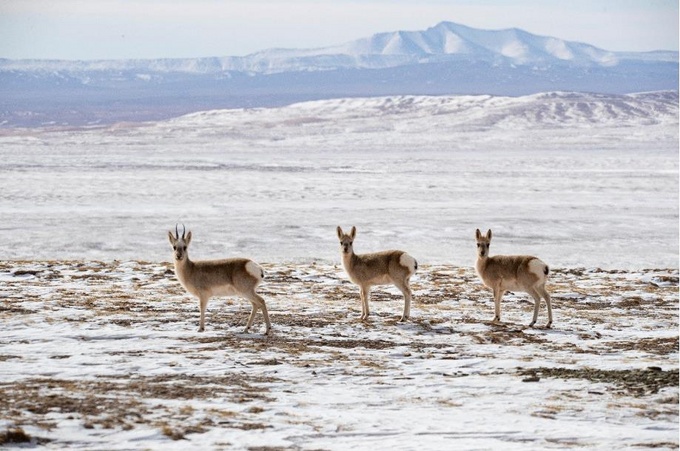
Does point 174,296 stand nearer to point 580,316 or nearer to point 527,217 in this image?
point 580,316

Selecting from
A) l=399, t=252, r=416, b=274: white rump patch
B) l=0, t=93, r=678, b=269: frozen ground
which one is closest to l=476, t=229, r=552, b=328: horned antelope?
l=399, t=252, r=416, b=274: white rump patch

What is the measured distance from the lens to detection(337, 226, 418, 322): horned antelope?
13.2 m

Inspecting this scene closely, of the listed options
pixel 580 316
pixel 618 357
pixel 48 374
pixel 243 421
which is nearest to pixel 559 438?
pixel 243 421

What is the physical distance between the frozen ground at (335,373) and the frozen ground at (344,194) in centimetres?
961

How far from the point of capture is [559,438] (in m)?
7.77

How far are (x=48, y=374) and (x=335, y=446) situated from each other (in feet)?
11.9

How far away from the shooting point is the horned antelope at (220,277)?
1198 cm

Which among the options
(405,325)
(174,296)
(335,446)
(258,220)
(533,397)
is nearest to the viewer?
(335,446)

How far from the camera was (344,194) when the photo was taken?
128 ft

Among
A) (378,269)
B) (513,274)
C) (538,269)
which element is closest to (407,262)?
(378,269)

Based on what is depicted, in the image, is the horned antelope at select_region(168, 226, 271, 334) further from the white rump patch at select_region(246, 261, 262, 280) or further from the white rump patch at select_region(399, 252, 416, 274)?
the white rump patch at select_region(399, 252, 416, 274)

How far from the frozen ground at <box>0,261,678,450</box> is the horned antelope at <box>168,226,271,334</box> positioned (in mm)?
476

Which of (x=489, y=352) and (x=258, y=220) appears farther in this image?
(x=258, y=220)

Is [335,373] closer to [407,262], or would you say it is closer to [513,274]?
[407,262]
